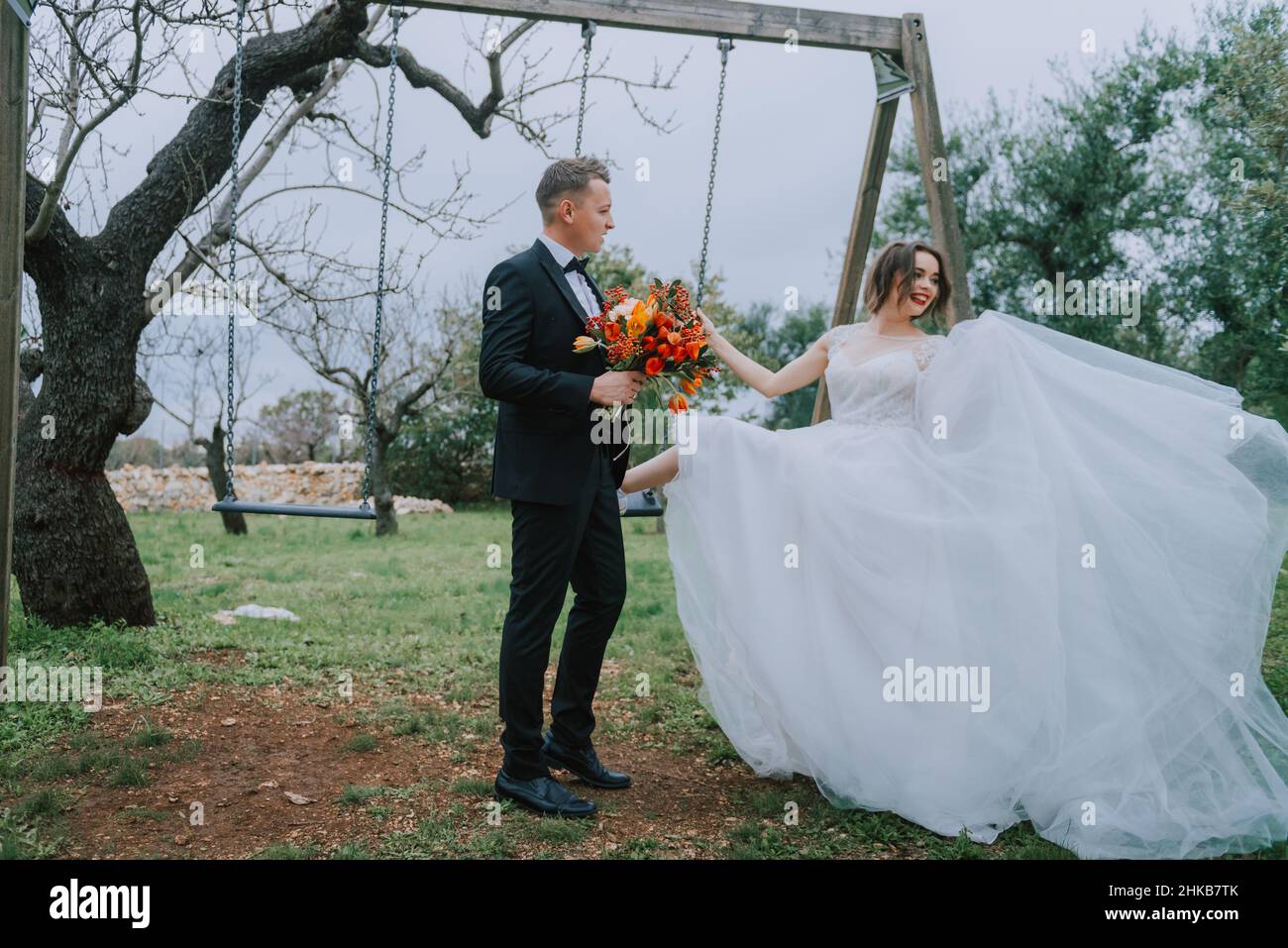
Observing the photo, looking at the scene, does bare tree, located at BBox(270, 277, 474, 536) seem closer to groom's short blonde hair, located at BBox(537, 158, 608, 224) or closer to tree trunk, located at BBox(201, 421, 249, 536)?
tree trunk, located at BBox(201, 421, 249, 536)

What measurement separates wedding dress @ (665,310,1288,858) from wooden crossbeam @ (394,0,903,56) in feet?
6.84

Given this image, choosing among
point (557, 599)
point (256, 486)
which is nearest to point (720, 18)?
point (557, 599)

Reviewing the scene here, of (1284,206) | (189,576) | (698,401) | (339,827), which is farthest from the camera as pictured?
(698,401)

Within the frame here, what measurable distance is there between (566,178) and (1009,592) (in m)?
2.32

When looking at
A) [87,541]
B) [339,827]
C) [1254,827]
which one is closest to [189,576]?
[87,541]

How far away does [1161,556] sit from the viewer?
3824 mm

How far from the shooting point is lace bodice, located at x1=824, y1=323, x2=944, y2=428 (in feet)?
14.1

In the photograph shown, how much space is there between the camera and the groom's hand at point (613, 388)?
142 inches

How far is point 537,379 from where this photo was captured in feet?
11.6

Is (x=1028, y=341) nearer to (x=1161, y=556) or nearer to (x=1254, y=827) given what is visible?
(x=1161, y=556)

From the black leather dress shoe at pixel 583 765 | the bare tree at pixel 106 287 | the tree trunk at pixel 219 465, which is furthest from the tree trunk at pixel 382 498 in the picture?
the black leather dress shoe at pixel 583 765

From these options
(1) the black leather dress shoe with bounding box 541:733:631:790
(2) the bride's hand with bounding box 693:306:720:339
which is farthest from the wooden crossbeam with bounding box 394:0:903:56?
(1) the black leather dress shoe with bounding box 541:733:631:790

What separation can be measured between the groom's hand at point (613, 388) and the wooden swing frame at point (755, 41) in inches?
82.4

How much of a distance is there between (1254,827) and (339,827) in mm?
3294
